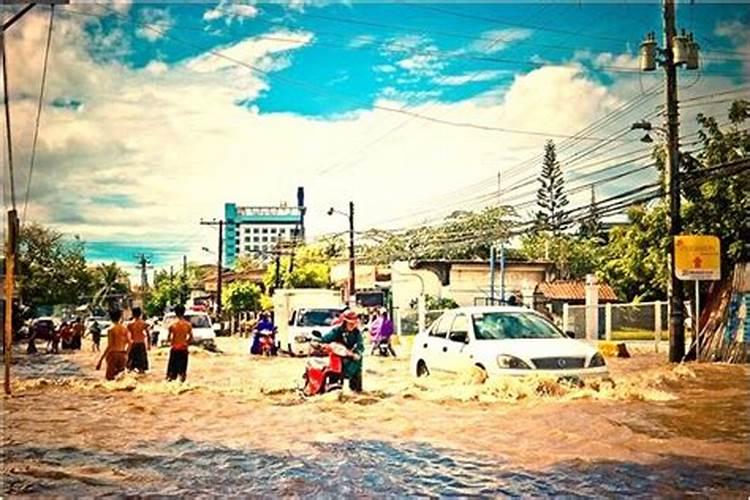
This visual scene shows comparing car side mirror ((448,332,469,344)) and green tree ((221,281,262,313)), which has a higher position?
green tree ((221,281,262,313))

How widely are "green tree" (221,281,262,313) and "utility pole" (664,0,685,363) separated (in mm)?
23735

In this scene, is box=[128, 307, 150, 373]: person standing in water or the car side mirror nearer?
the car side mirror

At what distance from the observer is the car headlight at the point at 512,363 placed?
10.1 metres

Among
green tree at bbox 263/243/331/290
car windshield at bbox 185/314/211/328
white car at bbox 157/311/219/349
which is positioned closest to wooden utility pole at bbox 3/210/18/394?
white car at bbox 157/311/219/349

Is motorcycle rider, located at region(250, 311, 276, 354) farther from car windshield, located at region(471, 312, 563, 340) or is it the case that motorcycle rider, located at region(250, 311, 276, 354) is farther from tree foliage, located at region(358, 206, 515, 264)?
car windshield, located at region(471, 312, 563, 340)

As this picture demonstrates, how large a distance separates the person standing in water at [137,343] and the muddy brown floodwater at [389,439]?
1.59ft

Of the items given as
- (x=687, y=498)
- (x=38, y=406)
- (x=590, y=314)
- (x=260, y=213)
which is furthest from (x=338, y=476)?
(x=260, y=213)

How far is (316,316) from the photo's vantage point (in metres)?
21.9

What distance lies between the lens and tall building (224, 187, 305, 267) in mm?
25844

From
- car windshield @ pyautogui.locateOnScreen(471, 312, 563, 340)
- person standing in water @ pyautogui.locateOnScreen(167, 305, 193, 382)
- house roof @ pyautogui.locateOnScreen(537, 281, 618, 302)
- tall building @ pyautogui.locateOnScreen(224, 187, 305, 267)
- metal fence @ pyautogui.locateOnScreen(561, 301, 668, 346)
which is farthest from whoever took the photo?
house roof @ pyautogui.locateOnScreen(537, 281, 618, 302)

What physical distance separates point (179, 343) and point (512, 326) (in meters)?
5.19

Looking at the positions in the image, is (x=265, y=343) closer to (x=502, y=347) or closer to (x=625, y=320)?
(x=625, y=320)

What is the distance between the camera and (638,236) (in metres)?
23.8

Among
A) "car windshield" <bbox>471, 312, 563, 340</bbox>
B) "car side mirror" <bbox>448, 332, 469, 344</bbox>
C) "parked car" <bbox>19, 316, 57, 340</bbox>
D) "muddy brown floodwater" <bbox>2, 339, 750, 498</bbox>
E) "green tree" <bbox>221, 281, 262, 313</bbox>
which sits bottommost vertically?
"muddy brown floodwater" <bbox>2, 339, 750, 498</bbox>
